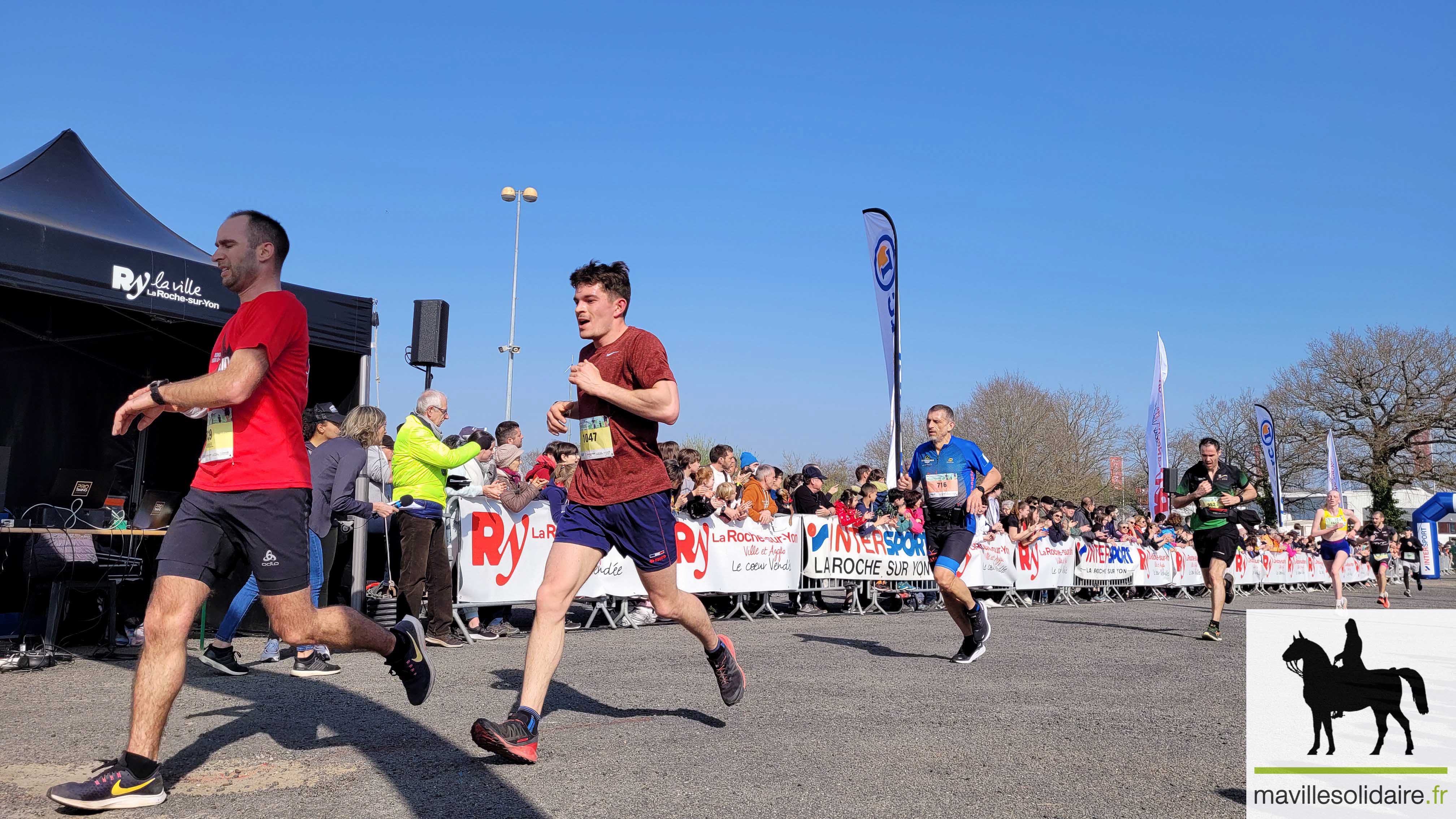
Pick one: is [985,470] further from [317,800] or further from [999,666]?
[317,800]

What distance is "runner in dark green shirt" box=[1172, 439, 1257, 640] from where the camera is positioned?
10086mm

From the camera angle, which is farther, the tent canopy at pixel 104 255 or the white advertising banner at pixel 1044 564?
the white advertising banner at pixel 1044 564

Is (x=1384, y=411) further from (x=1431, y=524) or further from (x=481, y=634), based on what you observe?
(x=481, y=634)

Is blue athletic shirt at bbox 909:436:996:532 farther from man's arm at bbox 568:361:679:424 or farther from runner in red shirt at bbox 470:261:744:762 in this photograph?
man's arm at bbox 568:361:679:424

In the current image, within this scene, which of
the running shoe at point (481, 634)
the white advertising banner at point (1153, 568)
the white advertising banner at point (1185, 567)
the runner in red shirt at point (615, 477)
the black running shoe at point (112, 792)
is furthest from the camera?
the white advertising banner at point (1185, 567)

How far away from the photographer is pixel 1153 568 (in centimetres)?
1995

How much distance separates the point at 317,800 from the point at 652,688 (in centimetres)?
276

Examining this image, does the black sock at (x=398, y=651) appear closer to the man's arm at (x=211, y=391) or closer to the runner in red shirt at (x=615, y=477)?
the runner in red shirt at (x=615, y=477)

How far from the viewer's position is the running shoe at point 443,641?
852 cm

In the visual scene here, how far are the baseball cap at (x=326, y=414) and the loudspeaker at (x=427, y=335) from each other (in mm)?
2844

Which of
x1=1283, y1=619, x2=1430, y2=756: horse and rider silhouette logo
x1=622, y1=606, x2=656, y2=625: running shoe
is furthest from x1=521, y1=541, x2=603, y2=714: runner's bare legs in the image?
x1=622, y1=606, x2=656, y2=625: running shoe

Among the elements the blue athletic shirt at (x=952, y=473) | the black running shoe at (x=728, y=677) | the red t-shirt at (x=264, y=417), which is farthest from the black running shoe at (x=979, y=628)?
the red t-shirt at (x=264, y=417)

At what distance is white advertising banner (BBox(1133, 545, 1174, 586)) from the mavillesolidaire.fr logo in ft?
56.7

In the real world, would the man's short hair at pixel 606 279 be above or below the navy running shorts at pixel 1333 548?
above
